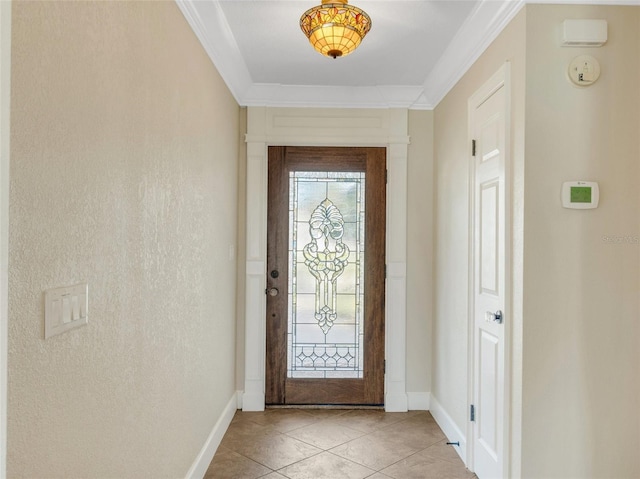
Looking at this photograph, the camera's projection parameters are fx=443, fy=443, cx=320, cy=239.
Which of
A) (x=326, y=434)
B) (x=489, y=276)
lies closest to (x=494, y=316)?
(x=489, y=276)

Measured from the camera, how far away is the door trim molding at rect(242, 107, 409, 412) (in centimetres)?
Result: 357

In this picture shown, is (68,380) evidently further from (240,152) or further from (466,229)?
(240,152)

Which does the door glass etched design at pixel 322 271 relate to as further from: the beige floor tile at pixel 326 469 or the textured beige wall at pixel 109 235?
the textured beige wall at pixel 109 235

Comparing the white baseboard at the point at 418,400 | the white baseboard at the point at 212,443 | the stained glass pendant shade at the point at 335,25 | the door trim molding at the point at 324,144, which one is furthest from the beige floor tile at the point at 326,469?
the stained glass pendant shade at the point at 335,25

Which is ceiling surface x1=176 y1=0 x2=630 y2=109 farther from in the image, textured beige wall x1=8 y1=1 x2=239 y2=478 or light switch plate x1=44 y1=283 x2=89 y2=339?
light switch plate x1=44 y1=283 x2=89 y2=339

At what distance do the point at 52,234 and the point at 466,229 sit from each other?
234cm

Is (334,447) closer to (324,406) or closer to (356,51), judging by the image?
(324,406)

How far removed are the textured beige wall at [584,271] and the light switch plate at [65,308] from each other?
1.75 metres

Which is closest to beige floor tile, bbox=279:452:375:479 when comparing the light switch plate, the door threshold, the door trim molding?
the door threshold

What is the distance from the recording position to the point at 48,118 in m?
1.05

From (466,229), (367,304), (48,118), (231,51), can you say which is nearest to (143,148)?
(48,118)

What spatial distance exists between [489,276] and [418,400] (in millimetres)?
1655

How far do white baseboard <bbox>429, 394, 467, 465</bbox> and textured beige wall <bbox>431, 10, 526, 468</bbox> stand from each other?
0.14ft

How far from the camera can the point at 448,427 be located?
3096 mm
